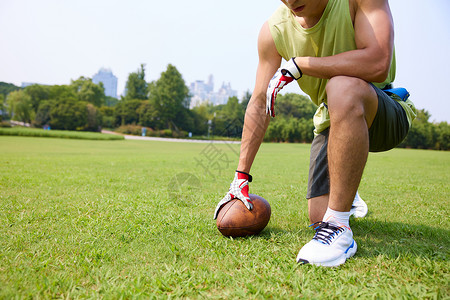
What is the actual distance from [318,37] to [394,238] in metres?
1.82

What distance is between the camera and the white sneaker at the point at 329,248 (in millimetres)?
1869

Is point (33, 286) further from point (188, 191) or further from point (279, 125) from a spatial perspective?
point (279, 125)

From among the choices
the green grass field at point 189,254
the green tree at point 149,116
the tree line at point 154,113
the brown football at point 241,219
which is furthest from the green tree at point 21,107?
the brown football at point 241,219

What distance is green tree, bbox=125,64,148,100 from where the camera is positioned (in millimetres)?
76812

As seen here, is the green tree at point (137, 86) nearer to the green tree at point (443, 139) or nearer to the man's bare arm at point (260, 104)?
the green tree at point (443, 139)

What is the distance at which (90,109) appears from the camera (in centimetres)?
5853

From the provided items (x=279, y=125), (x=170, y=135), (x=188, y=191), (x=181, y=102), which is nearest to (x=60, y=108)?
(x=170, y=135)

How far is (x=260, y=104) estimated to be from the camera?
2.85 m

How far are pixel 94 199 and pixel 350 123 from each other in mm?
3236

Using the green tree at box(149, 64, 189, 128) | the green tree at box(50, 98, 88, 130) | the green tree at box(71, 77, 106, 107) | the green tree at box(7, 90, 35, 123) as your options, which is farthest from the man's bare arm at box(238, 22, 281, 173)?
the green tree at box(71, 77, 106, 107)

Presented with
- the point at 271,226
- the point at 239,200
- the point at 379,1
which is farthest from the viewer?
the point at 271,226

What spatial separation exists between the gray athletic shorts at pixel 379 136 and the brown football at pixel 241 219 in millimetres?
661

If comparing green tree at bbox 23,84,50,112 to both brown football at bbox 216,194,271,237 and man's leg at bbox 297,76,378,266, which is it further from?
man's leg at bbox 297,76,378,266

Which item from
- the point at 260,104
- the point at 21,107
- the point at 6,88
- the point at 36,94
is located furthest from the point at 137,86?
the point at 260,104
